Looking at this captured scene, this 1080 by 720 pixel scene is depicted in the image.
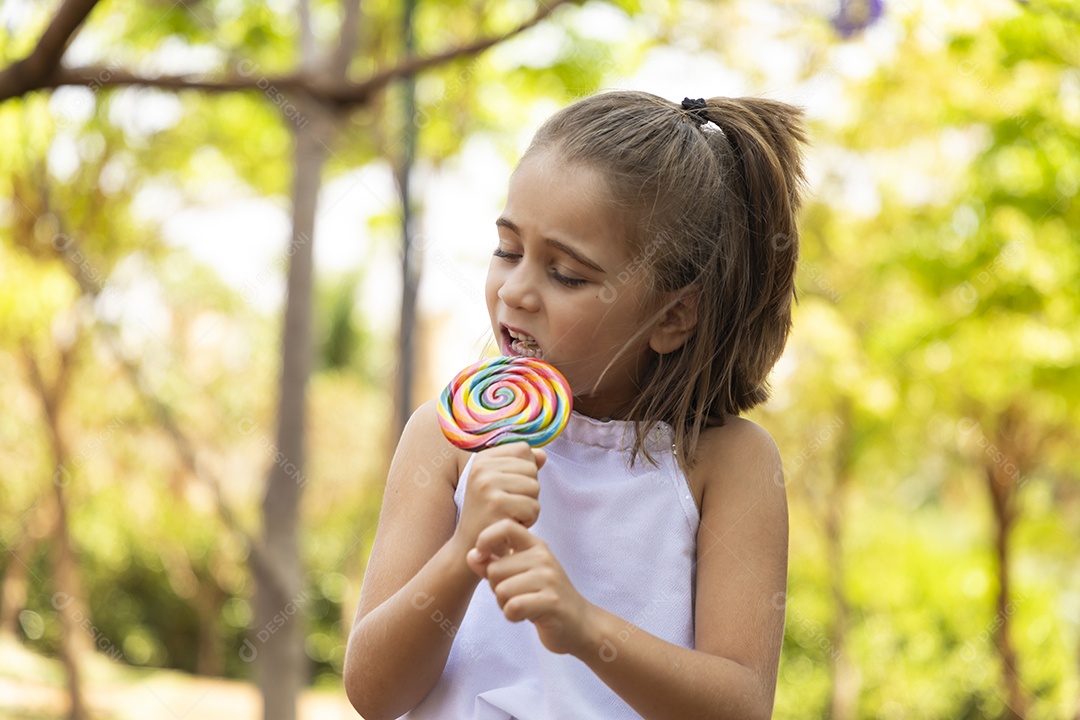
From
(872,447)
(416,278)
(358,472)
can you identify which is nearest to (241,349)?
(358,472)

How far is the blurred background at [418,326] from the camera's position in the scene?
17.7 ft

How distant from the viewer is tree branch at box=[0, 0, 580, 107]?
9.75 feet

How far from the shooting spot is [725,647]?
1.55 m

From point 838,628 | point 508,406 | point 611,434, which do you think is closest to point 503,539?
point 508,406

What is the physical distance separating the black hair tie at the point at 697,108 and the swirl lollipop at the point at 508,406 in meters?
0.49

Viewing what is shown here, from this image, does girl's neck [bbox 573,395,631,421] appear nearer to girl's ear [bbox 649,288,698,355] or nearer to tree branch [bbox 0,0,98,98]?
girl's ear [bbox 649,288,698,355]

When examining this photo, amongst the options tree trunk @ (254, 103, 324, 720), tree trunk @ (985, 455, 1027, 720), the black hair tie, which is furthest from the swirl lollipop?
tree trunk @ (985, 455, 1027, 720)

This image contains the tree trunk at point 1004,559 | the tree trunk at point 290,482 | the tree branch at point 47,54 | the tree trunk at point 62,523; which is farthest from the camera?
the tree trunk at point 1004,559

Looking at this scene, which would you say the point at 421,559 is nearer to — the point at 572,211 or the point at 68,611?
the point at 572,211

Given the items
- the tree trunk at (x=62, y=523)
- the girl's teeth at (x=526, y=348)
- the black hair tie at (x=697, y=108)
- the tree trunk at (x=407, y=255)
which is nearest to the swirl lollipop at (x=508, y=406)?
the girl's teeth at (x=526, y=348)

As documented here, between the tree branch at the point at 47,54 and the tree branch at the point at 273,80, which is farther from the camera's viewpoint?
the tree branch at the point at 273,80

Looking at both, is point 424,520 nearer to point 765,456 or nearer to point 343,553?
point 765,456

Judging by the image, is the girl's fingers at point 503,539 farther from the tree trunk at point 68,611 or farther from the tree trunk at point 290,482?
the tree trunk at point 68,611

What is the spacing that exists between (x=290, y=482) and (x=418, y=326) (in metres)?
3.99
